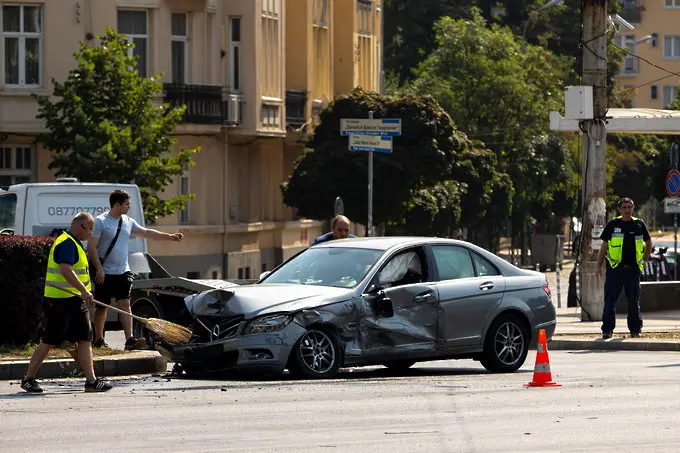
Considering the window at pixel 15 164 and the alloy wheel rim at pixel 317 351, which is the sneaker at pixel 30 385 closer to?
the alloy wheel rim at pixel 317 351

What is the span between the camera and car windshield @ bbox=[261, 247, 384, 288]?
17141 mm

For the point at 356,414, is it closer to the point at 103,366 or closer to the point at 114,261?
the point at 103,366

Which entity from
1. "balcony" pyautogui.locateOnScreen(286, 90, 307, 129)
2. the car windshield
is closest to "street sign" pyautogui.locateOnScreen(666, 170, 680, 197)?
"balcony" pyautogui.locateOnScreen(286, 90, 307, 129)

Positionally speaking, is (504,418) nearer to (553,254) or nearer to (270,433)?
(270,433)

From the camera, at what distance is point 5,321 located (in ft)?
58.7

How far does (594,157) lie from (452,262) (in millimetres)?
11395

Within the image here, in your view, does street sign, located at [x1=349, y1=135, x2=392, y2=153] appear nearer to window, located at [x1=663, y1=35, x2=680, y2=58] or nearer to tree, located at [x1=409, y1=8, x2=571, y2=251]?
tree, located at [x1=409, y1=8, x2=571, y2=251]

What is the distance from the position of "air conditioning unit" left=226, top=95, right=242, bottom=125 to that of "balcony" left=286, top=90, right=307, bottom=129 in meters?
4.87

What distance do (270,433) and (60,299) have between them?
4.18m

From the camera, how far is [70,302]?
15.8 meters

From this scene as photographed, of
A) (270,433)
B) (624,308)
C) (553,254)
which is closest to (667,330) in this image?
(624,308)

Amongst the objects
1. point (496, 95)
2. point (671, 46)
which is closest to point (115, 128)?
point (496, 95)

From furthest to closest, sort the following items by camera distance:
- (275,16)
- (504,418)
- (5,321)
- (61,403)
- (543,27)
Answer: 1. (543,27)
2. (275,16)
3. (5,321)
4. (61,403)
5. (504,418)

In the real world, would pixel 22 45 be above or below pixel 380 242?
above
